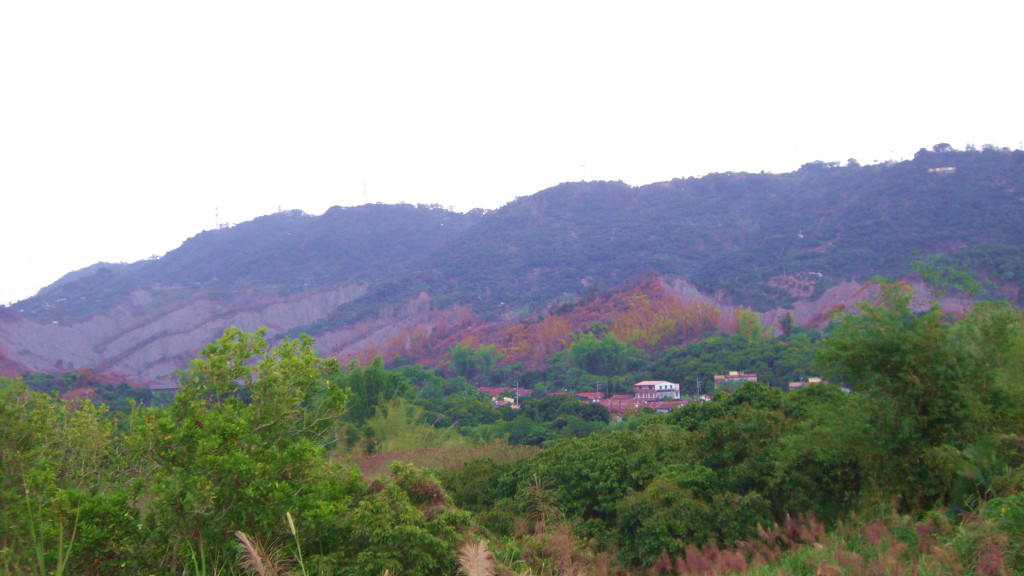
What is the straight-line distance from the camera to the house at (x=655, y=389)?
42.4 meters

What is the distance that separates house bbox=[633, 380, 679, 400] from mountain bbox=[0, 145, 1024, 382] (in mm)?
28372

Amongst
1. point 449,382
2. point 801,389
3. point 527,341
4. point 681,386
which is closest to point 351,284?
point 527,341

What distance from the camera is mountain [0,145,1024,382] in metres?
75.3

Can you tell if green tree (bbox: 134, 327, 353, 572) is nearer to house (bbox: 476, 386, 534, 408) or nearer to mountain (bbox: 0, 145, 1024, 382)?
house (bbox: 476, 386, 534, 408)

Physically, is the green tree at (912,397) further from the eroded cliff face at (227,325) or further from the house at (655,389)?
the eroded cliff face at (227,325)

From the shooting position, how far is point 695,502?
985 centimetres

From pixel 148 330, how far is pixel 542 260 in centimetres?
5463

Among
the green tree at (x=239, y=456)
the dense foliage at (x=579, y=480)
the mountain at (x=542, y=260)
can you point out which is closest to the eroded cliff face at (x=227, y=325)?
the mountain at (x=542, y=260)

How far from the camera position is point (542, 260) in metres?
107

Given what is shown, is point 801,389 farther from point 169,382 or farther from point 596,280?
point 596,280

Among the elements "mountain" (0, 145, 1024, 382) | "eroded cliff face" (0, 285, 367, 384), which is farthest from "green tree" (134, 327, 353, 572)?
"eroded cliff face" (0, 285, 367, 384)

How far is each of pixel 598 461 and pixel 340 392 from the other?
5.82m

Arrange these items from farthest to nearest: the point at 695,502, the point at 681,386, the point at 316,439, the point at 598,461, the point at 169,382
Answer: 1. the point at 169,382
2. the point at 681,386
3. the point at 598,461
4. the point at 695,502
5. the point at 316,439

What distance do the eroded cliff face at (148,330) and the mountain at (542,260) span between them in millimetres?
273
